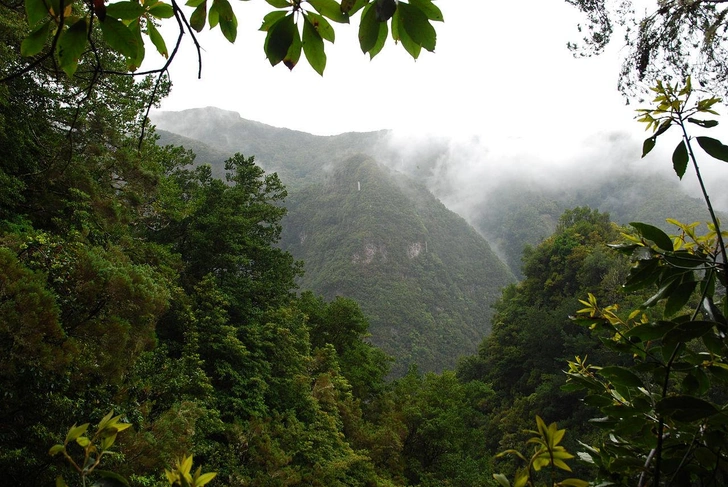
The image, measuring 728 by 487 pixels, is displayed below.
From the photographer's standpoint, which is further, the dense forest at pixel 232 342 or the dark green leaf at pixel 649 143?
the dark green leaf at pixel 649 143

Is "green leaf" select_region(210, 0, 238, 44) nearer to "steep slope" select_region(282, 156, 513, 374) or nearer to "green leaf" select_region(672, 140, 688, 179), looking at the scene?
"green leaf" select_region(672, 140, 688, 179)

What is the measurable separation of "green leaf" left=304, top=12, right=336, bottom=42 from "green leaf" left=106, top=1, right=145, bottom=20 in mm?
307

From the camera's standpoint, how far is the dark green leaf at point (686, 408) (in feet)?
2.30

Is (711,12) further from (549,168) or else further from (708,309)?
(549,168)

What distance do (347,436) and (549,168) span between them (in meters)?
115

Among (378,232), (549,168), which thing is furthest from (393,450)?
(549,168)

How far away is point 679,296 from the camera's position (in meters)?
0.87

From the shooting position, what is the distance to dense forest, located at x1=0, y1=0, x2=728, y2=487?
2.78 feet

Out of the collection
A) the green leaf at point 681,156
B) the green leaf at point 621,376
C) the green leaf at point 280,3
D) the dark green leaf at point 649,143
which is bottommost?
the green leaf at point 621,376

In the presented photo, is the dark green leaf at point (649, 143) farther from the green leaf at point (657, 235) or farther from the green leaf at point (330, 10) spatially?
the green leaf at point (330, 10)

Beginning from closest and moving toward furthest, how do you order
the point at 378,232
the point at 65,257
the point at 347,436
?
the point at 65,257 < the point at 347,436 < the point at 378,232

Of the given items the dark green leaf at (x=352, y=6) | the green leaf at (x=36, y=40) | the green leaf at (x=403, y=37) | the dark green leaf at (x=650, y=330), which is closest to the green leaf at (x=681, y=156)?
the dark green leaf at (x=650, y=330)

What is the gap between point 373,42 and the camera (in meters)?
0.74

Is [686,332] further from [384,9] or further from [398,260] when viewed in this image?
[398,260]
